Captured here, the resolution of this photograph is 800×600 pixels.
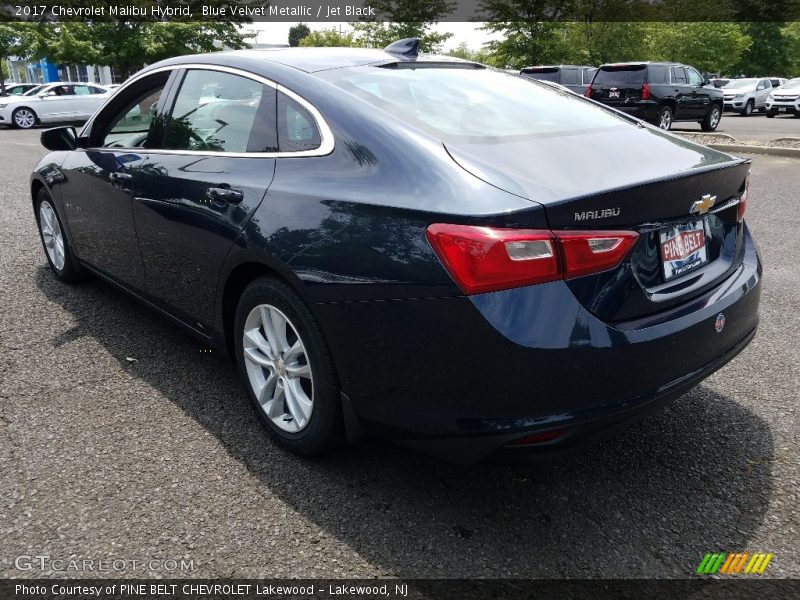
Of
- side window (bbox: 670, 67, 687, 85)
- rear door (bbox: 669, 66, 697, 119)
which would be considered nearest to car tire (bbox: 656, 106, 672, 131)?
rear door (bbox: 669, 66, 697, 119)

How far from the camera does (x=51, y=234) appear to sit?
196 inches

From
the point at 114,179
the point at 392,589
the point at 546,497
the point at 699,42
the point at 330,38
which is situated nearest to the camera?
the point at 392,589

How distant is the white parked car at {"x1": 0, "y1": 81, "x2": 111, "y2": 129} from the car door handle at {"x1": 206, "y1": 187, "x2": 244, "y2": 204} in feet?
69.2

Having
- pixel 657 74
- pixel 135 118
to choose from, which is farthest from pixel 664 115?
pixel 135 118

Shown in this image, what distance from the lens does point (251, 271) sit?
2.86 metres

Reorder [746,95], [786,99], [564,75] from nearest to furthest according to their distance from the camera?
[564,75] < [786,99] < [746,95]

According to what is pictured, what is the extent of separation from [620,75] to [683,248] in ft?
51.6

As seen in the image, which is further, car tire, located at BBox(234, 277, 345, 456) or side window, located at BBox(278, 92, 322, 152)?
side window, located at BBox(278, 92, 322, 152)

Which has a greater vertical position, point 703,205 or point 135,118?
point 135,118

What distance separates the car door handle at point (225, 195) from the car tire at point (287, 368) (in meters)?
0.35

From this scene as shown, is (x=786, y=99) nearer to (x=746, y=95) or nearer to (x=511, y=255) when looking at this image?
(x=746, y=95)

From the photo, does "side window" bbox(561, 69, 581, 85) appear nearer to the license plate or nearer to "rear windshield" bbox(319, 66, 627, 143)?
"rear windshield" bbox(319, 66, 627, 143)

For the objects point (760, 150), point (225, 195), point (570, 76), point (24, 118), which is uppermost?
point (225, 195)

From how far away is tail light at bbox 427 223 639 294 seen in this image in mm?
2045
